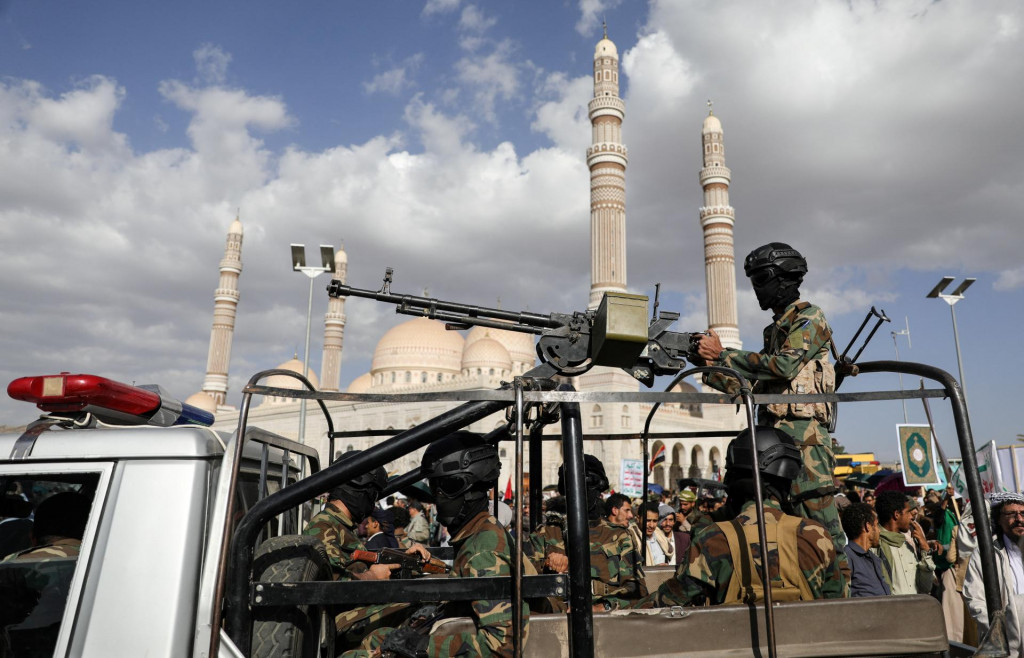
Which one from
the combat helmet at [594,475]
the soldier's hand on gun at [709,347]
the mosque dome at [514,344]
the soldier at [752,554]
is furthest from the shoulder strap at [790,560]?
the mosque dome at [514,344]

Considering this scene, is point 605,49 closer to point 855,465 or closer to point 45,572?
point 855,465

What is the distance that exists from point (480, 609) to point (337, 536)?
4.53 feet

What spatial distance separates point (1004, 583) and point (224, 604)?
3.55m

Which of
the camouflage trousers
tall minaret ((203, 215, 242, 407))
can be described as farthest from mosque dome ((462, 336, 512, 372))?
the camouflage trousers

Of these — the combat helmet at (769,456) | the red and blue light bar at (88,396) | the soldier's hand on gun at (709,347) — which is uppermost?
the soldier's hand on gun at (709,347)

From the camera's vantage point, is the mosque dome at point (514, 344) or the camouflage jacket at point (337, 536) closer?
the camouflage jacket at point (337, 536)

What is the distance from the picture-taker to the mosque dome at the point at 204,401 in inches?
1753

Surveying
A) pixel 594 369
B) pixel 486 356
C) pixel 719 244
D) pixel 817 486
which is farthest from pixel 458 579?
pixel 486 356

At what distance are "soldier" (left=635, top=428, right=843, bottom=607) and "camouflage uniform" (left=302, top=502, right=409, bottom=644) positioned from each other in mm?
943

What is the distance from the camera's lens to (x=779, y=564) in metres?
2.35

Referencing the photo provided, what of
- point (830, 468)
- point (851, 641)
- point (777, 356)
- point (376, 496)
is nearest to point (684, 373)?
point (777, 356)

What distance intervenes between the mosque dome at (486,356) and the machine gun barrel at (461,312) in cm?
3967

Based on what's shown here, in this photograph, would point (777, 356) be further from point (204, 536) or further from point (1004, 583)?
point (204, 536)

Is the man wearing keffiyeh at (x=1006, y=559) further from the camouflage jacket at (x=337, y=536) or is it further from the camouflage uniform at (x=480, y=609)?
the camouflage jacket at (x=337, y=536)
